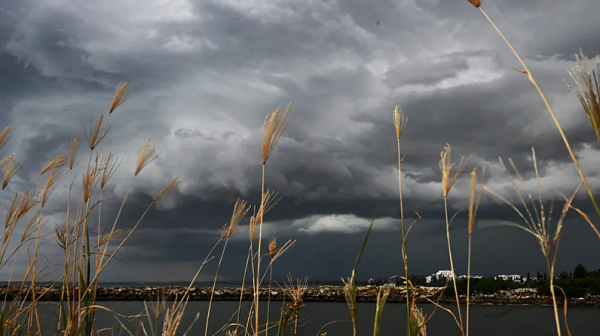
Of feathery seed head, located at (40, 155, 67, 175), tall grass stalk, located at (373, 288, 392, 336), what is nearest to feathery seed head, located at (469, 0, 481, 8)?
tall grass stalk, located at (373, 288, 392, 336)

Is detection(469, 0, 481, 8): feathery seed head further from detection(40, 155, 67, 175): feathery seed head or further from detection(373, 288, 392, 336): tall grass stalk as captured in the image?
detection(40, 155, 67, 175): feathery seed head

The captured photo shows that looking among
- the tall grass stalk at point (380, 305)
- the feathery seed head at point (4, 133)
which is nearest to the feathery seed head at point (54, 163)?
the feathery seed head at point (4, 133)

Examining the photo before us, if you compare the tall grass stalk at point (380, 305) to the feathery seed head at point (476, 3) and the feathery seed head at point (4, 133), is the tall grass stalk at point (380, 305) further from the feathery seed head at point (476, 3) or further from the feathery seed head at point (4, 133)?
the feathery seed head at point (4, 133)

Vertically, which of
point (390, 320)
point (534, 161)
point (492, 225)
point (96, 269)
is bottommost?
point (390, 320)

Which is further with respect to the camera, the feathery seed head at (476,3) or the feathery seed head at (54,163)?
the feathery seed head at (54,163)

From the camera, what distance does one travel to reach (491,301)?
1842 inches

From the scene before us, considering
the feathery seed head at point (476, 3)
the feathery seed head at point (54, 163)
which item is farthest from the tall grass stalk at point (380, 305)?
the feathery seed head at point (54, 163)

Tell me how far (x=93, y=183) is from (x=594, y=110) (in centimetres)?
232

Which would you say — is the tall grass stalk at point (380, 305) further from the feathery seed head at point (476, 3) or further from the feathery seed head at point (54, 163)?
the feathery seed head at point (54, 163)

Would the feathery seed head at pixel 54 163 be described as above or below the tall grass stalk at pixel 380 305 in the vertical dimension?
above

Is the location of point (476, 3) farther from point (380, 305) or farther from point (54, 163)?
point (54, 163)

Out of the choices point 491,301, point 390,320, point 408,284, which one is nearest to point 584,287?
point 491,301

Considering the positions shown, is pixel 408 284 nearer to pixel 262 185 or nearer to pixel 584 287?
pixel 262 185

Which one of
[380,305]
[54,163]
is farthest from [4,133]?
[380,305]
